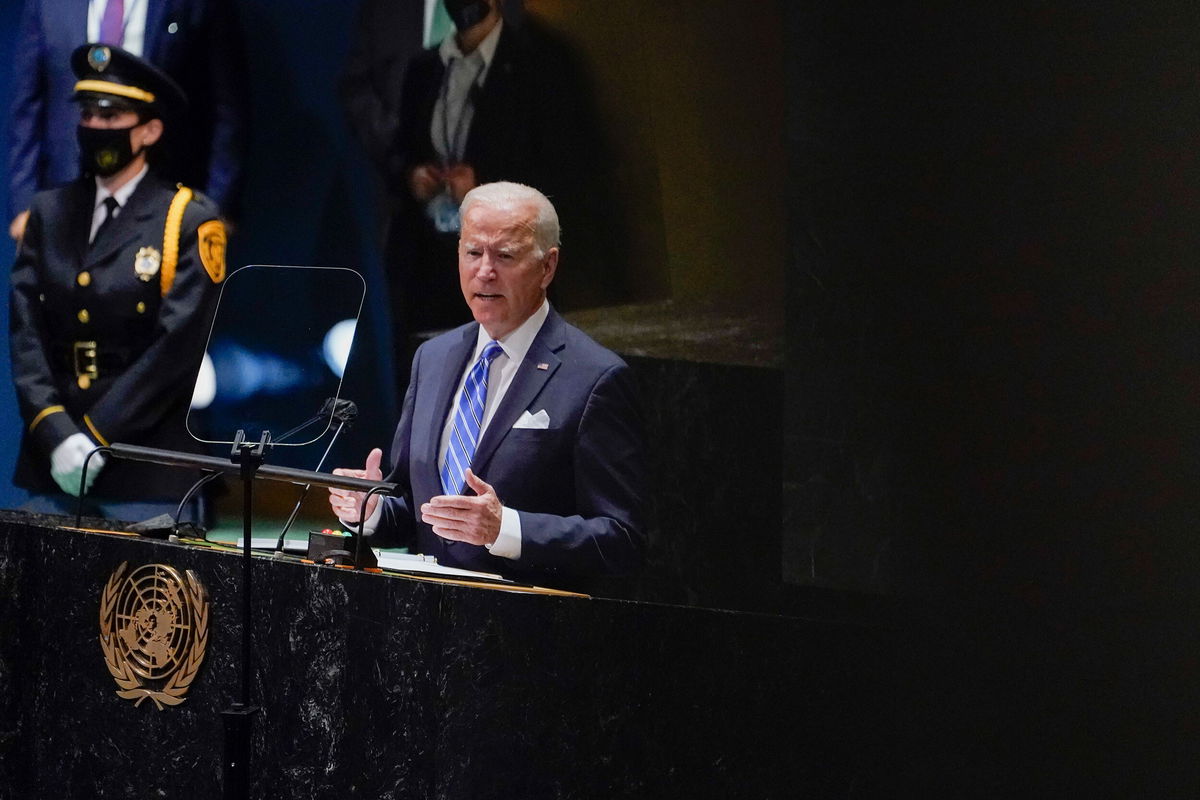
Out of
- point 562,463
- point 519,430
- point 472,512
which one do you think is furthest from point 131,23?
point 472,512

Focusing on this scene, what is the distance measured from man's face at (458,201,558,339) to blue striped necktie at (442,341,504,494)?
9 centimetres

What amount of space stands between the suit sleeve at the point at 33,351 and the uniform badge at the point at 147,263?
1.56 feet

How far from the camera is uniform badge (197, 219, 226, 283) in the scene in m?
5.20

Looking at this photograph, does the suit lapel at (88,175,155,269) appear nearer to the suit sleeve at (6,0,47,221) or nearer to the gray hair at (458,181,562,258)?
the suit sleeve at (6,0,47,221)

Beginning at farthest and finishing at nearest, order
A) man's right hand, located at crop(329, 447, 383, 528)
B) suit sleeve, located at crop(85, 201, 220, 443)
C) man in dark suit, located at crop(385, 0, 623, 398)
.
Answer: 1. suit sleeve, located at crop(85, 201, 220, 443)
2. man in dark suit, located at crop(385, 0, 623, 398)
3. man's right hand, located at crop(329, 447, 383, 528)

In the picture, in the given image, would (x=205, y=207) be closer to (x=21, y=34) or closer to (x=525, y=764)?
(x=21, y=34)

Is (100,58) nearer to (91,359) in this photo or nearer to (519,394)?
(91,359)

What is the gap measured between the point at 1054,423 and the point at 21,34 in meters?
4.26

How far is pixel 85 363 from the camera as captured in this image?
541cm

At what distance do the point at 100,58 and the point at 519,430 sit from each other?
8.56 ft

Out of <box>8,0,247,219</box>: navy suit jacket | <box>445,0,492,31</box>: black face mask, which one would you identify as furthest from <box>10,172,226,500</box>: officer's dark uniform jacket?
<box>445,0,492,31</box>: black face mask

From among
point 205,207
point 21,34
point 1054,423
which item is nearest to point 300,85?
point 205,207

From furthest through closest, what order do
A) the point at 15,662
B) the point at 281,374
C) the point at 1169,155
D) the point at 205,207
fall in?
the point at 205,207
the point at 281,374
the point at 15,662
the point at 1169,155

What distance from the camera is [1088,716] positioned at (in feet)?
11.3
